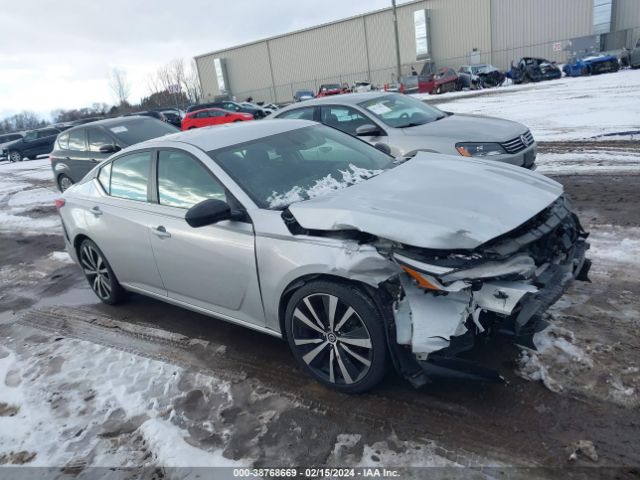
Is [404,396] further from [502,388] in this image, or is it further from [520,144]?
[520,144]

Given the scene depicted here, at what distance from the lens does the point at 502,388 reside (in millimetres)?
3137

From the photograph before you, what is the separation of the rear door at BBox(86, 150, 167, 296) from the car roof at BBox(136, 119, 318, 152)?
30 cm

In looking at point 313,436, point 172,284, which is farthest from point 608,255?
point 172,284

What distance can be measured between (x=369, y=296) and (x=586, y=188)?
17.8 ft

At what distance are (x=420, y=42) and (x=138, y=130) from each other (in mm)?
40622

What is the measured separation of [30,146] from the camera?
26.5m

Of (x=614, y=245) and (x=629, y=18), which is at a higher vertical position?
(x=629, y=18)

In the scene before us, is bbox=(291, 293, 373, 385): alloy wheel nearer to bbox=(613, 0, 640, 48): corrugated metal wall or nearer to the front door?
the front door

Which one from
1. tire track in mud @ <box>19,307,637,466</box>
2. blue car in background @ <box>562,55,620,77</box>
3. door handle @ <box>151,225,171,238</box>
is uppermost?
door handle @ <box>151,225,171,238</box>

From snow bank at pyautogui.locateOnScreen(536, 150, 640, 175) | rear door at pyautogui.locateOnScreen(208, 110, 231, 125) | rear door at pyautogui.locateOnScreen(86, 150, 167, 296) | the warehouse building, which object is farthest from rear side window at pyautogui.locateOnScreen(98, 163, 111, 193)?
the warehouse building

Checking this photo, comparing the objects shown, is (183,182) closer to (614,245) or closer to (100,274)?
(100,274)

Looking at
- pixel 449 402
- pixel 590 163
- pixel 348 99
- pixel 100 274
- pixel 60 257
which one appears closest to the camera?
pixel 449 402

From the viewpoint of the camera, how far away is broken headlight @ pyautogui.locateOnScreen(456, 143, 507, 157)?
6.34 meters

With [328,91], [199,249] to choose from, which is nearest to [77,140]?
[199,249]
